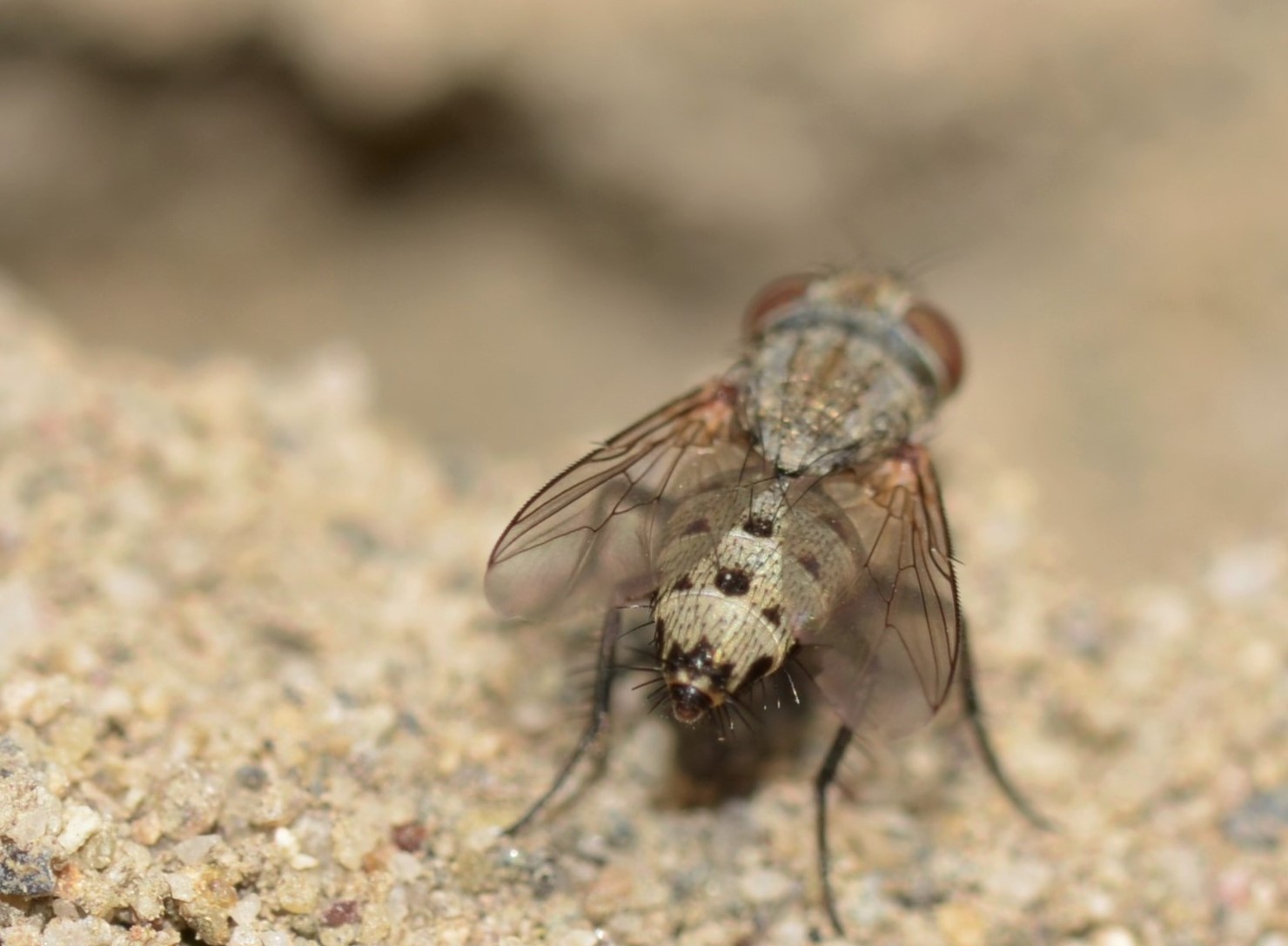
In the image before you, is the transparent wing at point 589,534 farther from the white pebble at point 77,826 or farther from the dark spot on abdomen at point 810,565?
the white pebble at point 77,826

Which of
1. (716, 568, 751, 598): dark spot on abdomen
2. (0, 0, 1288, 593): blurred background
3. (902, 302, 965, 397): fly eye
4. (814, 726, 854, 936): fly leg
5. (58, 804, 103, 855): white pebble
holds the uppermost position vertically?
(0, 0, 1288, 593): blurred background

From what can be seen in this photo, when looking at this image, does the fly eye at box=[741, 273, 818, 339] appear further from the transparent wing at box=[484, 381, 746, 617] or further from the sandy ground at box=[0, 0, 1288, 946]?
the sandy ground at box=[0, 0, 1288, 946]

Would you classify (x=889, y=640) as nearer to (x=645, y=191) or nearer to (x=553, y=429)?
(x=553, y=429)

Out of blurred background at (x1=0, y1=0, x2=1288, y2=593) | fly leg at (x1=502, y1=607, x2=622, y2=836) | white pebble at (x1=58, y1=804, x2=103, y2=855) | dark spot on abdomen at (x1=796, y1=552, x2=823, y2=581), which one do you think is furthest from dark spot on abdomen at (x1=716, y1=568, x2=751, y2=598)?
blurred background at (x1=0, y1=0, x2=1288, y2=593)

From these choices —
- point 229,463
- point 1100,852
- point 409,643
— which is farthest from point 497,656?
point 1100,852

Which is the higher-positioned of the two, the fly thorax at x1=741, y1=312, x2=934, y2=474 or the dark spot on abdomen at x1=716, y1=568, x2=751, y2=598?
the fly thorax at x1=741, y1=312, x2=934, y2=474

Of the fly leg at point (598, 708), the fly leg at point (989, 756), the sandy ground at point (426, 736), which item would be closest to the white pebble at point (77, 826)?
the sandy ground at point (426, 736)
